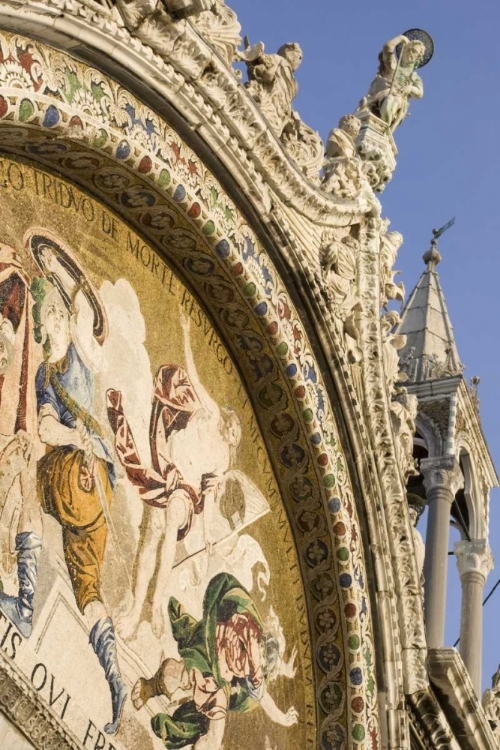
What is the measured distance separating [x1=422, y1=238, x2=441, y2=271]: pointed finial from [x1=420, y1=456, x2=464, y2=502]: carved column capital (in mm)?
3063

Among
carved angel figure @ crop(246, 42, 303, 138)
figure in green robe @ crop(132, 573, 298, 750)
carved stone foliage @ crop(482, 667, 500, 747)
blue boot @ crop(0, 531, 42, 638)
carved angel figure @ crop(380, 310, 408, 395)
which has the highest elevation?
carved angel figure @ crop(246, 42, 303, 138)

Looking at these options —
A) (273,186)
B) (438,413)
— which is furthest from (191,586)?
(438,413)

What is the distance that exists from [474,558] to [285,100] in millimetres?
→ 5053

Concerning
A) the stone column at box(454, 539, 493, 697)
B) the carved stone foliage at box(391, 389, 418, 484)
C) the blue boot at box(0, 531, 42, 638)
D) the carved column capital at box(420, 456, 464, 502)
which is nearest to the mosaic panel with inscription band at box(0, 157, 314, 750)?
the blue boot at box(0, 531, 42, 638)

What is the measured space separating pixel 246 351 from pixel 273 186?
1.03 meters

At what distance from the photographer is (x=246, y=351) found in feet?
35.3

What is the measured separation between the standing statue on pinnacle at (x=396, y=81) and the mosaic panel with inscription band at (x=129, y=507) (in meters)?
3.02

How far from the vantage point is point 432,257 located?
640 inches

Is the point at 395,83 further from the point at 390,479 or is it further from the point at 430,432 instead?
the point at 390,479

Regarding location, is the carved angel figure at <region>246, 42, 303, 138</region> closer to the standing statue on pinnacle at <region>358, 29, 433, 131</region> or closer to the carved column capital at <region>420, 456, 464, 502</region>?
the standing statue on pinnacle at <region>358, 29, 433, 131</region>

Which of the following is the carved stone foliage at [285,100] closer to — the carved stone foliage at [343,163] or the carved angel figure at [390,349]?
the carved stone foliage at [343,163]

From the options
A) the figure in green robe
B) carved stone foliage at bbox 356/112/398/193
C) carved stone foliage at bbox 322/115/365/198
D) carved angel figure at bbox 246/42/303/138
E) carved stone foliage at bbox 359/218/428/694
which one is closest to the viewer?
the figure in green robe

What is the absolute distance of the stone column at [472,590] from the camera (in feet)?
46.0

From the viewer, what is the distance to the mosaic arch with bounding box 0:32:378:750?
27.9ft
